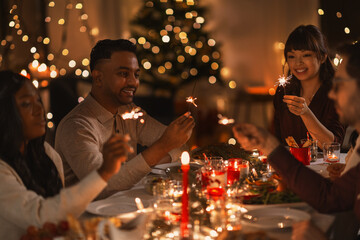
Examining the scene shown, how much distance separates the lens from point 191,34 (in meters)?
6.93

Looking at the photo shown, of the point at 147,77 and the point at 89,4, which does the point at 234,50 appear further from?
the point at 89,4

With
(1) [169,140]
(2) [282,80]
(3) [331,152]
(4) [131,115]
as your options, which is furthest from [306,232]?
(2) [282,80]

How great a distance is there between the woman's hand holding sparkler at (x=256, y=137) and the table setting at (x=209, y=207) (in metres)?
0.22

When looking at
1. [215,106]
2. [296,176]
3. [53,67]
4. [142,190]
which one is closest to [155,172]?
[142,190]

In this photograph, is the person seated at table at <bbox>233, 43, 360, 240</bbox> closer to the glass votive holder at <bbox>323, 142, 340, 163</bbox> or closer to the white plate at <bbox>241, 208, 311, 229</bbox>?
the white plate at <bbox>241, 208, 311, 229</bbox>

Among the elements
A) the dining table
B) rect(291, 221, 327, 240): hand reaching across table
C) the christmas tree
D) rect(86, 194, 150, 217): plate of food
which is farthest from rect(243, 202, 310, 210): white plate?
the christmas tree

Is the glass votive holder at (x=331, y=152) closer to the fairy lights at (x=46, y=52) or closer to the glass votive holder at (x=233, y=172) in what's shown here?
the glass votive holder at (x=233, y=172)

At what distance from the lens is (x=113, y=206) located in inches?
74.0

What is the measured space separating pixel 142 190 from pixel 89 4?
6290mm

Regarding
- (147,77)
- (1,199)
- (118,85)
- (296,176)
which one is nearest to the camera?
(1,199)

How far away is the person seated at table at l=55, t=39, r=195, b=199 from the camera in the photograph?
2.20 m

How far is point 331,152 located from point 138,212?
1369mm

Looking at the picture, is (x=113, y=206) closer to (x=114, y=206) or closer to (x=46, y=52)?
(x=114, y=206)

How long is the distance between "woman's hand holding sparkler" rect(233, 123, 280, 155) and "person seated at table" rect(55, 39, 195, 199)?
22.9 inches
